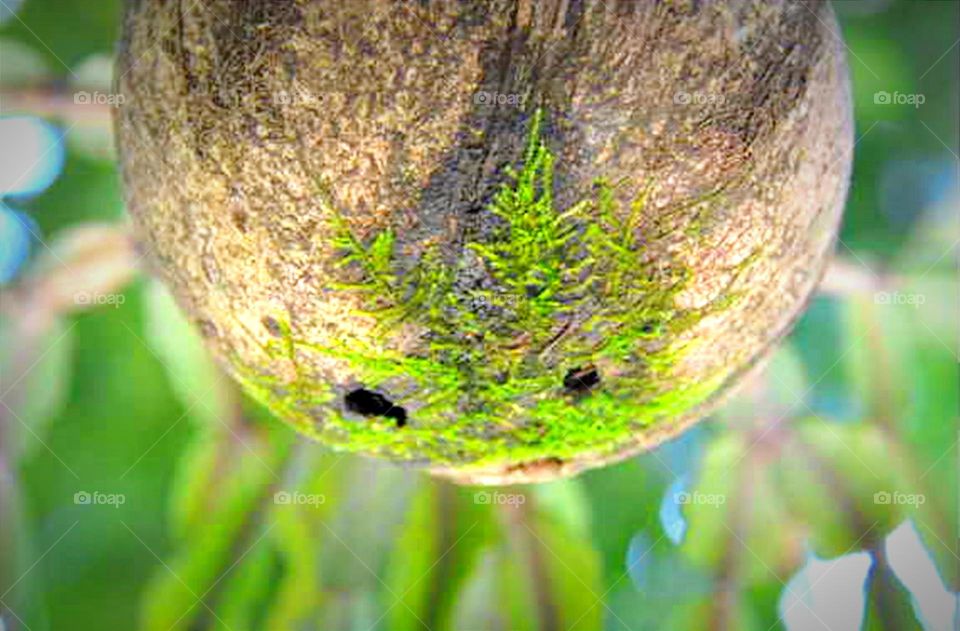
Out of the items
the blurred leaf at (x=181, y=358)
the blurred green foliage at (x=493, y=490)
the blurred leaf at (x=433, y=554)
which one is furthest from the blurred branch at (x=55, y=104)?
the blurred leaf at (x=433, y=554)

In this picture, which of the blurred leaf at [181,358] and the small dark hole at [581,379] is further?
the blurred leaf at [181,358]

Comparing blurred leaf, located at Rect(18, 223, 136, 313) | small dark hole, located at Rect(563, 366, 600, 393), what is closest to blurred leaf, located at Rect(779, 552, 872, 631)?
small dark hole, located at Rect(563, 366, 600, 393)

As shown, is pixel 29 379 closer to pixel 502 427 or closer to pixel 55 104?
pixel 55 104

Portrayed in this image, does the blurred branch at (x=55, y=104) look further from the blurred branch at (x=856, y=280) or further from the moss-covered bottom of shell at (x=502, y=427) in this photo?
the blurred branch at (x=856, y=280)

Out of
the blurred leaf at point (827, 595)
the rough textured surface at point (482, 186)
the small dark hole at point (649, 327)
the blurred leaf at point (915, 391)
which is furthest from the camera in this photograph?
the blurred leaf at point (915, 391)

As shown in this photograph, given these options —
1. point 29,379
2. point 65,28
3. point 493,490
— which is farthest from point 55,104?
point 493,490

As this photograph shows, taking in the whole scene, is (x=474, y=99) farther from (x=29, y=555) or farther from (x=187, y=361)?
(x=29, y=555)
